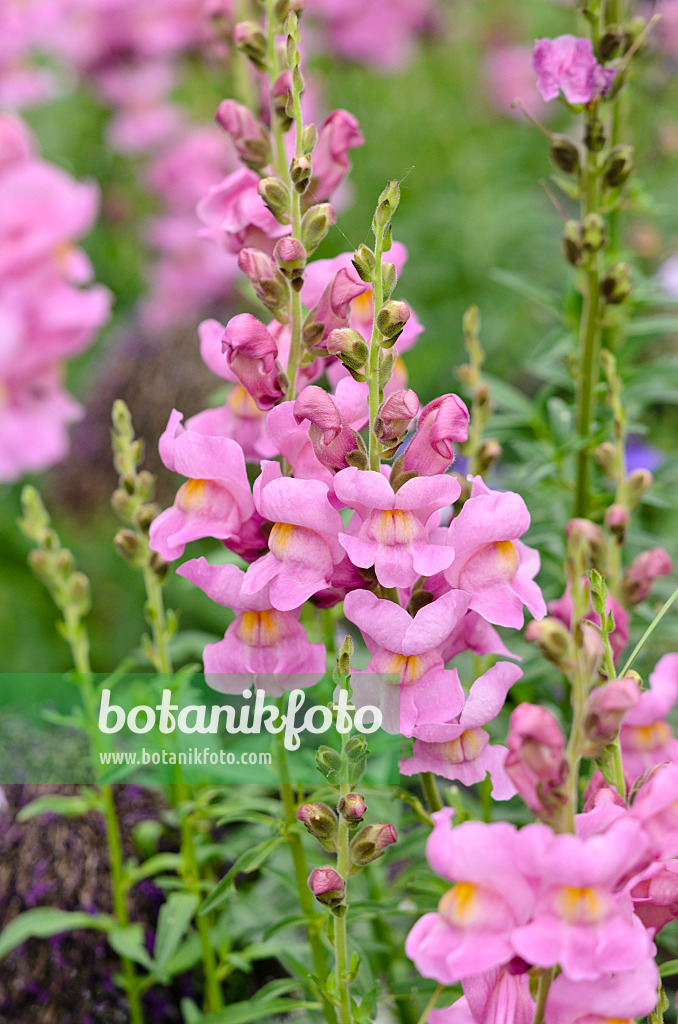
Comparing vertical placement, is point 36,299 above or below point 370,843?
above

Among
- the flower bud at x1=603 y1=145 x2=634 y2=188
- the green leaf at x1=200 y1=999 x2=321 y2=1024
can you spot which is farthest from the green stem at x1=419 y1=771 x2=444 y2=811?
the flower bud at x1=603 y1=145 x2=634 y2=188

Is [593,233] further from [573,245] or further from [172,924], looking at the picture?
[172,924]

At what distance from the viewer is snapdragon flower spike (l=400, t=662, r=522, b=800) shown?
0.57 metres

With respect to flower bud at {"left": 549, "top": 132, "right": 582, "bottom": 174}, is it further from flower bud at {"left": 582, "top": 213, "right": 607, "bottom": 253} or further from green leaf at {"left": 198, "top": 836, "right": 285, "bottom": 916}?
green leaf at {"left": 198, "top": 836, "right": 285, "bottom": 916}

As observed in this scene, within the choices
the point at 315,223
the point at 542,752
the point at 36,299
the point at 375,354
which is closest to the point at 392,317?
the point at 375,354

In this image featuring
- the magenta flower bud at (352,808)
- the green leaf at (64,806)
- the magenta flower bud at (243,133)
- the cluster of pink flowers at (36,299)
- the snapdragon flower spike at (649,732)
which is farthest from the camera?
the cluster of pink flowers at (36,299)

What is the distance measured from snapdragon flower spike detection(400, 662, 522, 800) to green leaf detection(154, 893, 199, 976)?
0.32 metres

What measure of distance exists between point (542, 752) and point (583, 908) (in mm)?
65

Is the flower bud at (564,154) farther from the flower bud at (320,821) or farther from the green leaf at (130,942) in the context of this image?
the green leaf at (130,942)

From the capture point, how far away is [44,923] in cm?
87

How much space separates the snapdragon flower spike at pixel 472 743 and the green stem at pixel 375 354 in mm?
135

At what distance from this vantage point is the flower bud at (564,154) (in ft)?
2.86

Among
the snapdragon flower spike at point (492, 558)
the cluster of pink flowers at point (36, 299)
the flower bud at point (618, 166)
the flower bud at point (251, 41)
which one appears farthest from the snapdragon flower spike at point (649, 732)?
the cluster of pink flowers at point (36, 299)

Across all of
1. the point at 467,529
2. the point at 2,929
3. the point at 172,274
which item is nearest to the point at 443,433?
the point at 467,529
